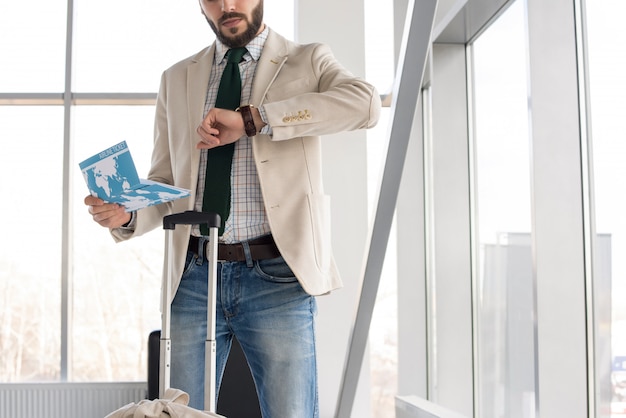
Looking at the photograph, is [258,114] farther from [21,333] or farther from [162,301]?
[21,333]

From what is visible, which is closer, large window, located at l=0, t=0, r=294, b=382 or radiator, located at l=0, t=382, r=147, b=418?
radiator, located at l=0, t=382, r=147, b=418

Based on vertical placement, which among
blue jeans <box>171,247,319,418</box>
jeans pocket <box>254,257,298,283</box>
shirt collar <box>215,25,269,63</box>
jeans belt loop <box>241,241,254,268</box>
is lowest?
blue jeans <box>171,247,319,418</box>

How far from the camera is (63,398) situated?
3.90 m

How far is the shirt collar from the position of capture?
188 cm

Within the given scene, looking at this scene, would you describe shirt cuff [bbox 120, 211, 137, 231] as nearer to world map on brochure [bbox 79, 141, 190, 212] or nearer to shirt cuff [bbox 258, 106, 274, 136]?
world map on brochure [bbox 79, 141, 190, 212]

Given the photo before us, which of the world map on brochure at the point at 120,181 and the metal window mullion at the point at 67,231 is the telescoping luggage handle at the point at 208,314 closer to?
the world map on brochure at the point at 120,181

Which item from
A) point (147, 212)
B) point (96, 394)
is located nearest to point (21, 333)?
point (96, 394)

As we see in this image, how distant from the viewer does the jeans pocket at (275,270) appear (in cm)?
166

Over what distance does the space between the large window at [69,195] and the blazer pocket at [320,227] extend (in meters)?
2.54

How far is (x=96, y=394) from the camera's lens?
3891 mm

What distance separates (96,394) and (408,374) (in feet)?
5.69

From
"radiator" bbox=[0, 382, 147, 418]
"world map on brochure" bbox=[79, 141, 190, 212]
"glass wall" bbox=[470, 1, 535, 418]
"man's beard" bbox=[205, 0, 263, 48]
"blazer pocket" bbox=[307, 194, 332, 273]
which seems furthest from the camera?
"radiator" bbox=[0, 382, 147, 418]

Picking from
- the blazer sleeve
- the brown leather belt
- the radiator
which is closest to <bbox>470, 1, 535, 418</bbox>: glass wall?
the blazer sleeve

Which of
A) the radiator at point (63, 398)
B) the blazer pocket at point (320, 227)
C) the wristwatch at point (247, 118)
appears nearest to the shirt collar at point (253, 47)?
the wristwatch at point (247, 118)
